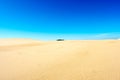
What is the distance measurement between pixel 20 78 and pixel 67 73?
1.93m

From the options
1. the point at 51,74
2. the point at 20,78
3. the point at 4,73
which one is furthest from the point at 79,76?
the point at 4,73

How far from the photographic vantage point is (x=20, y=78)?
494cm

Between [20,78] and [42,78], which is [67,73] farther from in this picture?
[20,78]

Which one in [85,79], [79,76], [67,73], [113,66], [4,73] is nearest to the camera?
[85,79]

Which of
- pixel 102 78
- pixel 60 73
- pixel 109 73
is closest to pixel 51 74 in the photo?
pixel 60 73

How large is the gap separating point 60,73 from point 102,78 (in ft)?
5.61

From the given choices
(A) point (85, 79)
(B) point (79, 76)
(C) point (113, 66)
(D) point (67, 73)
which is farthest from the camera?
(C) point (113, 66)

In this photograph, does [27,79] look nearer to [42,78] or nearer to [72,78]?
[42,78]

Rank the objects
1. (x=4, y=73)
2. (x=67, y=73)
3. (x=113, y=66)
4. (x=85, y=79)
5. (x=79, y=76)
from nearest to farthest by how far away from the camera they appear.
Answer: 1. (x=85, y=79)
2. (x=79, y=76)
3. (x=67, y=73)
4. (x=4, y=73)
5. (x=113, y=66)

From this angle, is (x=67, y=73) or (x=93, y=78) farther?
(x=67, y=73)

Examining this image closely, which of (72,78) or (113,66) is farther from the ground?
(113,66)

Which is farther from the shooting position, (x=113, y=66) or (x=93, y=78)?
(x=113, y=66)

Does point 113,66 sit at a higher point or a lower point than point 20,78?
higher

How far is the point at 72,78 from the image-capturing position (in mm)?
4707
